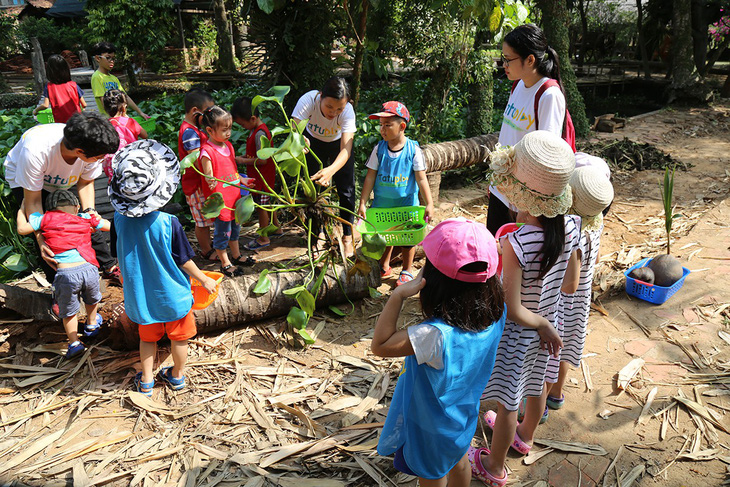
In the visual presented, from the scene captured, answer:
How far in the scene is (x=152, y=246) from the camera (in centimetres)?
289

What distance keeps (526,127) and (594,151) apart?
552 centimetres

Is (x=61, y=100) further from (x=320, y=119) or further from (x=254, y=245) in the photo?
(x=320, y=119)

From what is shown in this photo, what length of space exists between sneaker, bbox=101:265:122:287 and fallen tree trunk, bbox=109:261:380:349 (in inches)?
29.5

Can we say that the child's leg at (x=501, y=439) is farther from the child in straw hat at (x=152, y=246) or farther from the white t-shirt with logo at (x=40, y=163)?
the white t-shirt with logo at (x=40, y=163)

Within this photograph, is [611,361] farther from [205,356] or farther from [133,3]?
[133,3]

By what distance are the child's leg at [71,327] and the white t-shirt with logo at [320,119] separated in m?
2.30

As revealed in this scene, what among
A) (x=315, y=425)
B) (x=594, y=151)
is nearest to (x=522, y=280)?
(x=315, y=425)

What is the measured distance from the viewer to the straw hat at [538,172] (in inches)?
83.6

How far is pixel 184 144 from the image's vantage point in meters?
4.46

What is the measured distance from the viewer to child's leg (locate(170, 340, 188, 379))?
321 centimetres

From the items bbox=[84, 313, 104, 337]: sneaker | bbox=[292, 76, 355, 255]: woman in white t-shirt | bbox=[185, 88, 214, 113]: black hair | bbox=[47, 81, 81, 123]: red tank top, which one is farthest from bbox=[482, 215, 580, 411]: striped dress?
bbox=[47, 81, 81, 123]: red tank top

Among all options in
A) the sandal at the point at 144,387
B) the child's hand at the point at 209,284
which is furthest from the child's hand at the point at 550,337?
the sandal at the point at 144,387

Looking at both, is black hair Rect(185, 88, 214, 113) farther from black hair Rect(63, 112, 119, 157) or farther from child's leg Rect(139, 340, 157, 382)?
child's leg Rect(139, 340, 157, 382)

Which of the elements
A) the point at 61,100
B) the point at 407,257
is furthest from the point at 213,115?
the point at 61,100
